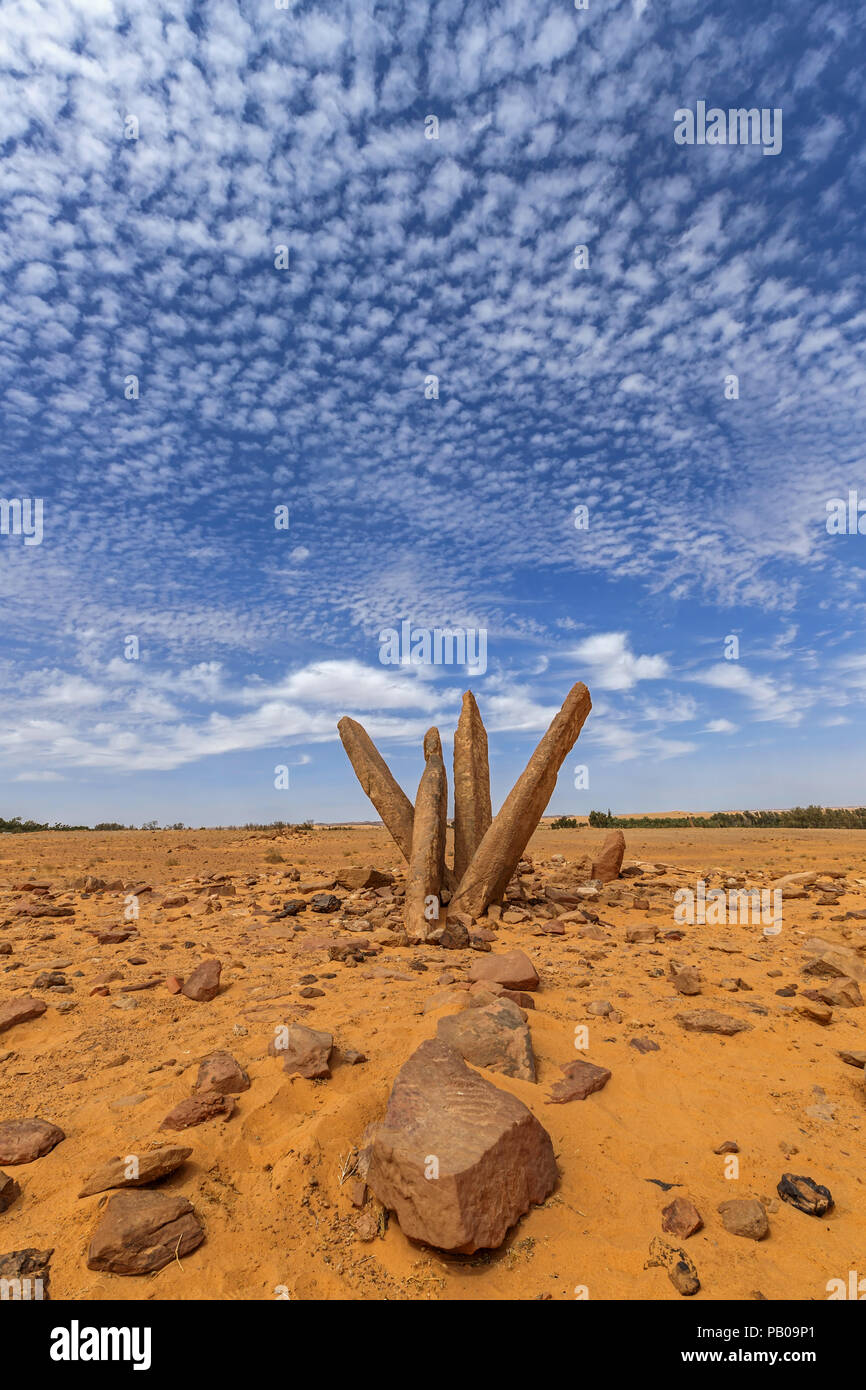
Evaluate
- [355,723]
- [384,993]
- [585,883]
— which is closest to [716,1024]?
[384,993]

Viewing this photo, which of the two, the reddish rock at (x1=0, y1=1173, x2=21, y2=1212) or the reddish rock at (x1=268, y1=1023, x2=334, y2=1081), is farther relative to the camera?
the reddish rock at (x1=268, y1=1023, x2=334, y2=1081)

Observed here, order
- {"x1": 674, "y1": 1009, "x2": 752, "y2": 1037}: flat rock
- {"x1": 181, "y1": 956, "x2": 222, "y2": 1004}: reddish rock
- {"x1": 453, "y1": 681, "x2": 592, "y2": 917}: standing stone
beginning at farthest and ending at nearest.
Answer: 1. {"x1": 453, "y1": 681, "x2": 592, "y2": 917}: standing stone
2. {"x1": 181, "y1": 956, "x2": 222, "y2": 1004}: reddish rock
3. {"x1": 674, "y1": 1009, "x2": 752, "y2": 1037}: flat rock

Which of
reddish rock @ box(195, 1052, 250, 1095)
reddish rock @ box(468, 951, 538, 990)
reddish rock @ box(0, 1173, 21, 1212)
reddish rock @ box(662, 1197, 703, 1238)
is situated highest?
reddish rock @ box(468, 951, 538, 990)

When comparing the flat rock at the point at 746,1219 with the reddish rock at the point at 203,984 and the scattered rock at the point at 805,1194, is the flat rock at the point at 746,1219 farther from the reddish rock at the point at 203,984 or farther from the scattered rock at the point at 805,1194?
the reddish rock at the point at 203,984

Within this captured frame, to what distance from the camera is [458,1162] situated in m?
2.96

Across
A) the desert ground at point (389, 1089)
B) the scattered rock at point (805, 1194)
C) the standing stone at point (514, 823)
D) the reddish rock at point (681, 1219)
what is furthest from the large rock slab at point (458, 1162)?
the standing stone at point (514, 823)

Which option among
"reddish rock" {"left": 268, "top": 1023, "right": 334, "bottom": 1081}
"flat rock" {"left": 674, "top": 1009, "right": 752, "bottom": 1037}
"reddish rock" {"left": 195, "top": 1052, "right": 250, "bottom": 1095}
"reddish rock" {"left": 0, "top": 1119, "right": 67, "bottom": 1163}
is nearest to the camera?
"reddish rock" {"left": 0, "top": 1119, "right": 67, "bottom": 1163}

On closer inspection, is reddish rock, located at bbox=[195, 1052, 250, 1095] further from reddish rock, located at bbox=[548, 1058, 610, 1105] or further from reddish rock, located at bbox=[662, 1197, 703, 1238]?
reddish rock, located at bbox=[662, 1197, 703, 1238]

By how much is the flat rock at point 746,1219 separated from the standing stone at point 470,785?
680 centimetres

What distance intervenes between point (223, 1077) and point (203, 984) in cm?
201

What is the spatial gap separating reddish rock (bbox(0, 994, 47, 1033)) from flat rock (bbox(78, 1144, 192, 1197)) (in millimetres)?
2514

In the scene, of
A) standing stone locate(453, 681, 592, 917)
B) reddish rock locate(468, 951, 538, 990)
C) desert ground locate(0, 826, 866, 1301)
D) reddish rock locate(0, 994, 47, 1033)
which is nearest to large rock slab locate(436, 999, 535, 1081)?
desert ground locate(0, 826, 866, 1301)

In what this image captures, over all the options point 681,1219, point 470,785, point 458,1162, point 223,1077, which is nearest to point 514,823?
point 470,785

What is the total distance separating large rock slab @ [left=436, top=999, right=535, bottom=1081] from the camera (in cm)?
427
